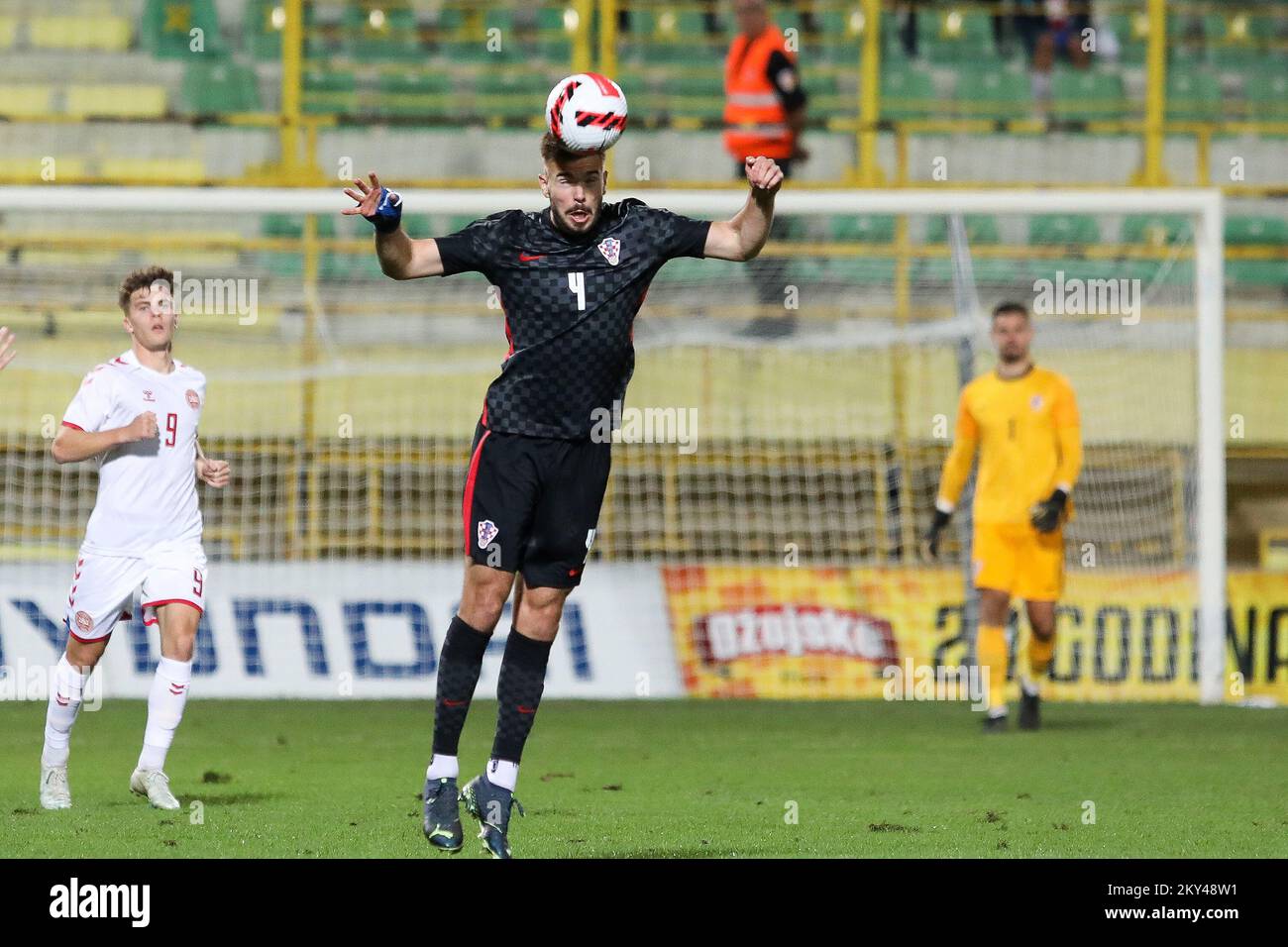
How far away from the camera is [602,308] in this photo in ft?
19.0

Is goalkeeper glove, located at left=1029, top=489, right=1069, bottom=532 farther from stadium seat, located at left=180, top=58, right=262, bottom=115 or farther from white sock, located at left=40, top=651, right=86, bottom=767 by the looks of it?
stadium seat, located at left=180, top=58, right=262, bottom=115

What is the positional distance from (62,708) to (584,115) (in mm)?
3250

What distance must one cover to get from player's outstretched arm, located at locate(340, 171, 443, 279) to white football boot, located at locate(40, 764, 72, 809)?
8.60 feet

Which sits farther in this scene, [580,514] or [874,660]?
[874,660]

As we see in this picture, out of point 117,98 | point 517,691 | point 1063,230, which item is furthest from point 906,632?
point 117,98

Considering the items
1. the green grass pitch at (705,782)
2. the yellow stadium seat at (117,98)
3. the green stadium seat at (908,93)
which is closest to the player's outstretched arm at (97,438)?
the green grass pitch at (705,782)

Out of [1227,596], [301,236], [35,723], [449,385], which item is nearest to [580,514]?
[35,723]

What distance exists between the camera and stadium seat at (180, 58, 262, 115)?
1767 centimetres

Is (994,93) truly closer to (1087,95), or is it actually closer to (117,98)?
(1087,95)

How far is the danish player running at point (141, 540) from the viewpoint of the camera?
7305mm

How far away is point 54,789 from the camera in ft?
23.9

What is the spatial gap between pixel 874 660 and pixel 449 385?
4.03m

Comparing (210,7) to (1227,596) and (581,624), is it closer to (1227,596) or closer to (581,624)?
(581,624)

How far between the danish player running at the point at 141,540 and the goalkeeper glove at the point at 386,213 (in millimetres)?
1995
